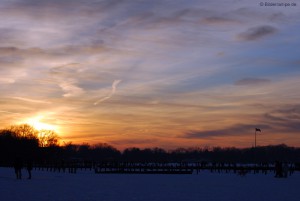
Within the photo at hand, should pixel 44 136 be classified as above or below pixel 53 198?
above

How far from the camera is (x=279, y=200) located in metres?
26.6

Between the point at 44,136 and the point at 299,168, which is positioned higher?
the point at 44,136

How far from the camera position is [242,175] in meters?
66.9

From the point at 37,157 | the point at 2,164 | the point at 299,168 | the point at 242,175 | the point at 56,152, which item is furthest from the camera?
the point at 56,152

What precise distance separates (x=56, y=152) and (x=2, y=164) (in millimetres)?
36924

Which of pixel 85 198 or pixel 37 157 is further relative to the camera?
pixel 37 157

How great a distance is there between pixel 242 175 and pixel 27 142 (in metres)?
89.9

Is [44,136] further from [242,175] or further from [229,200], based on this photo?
[229,200]

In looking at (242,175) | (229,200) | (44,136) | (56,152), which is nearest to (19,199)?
(229,200)

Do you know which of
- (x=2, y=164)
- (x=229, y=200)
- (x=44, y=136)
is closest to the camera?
(x=229, y=200)

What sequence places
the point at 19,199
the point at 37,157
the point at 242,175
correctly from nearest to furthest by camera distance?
the point at 19,199
the point at 242,175
the point at 37,157

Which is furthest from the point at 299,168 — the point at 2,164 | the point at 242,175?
the point at 2,164

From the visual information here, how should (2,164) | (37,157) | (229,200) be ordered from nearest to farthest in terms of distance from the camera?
1. (229,200)
2. (2,164)
3. (37,157)

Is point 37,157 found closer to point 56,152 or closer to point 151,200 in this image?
point 56,152
